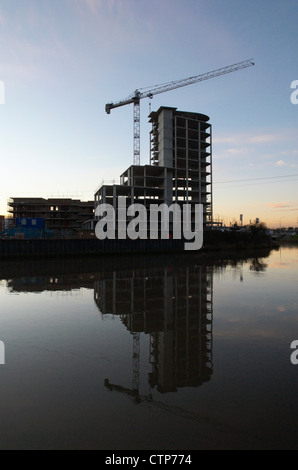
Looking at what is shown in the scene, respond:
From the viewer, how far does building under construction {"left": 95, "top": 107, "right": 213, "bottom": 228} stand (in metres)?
79.9

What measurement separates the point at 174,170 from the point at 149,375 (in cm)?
7883

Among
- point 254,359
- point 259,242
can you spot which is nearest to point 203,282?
point 254,359

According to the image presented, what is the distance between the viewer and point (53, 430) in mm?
6223

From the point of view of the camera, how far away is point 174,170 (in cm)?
8412

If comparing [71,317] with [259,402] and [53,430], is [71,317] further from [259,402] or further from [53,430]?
[259,402]

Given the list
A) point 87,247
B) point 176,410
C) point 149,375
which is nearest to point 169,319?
point 149,375

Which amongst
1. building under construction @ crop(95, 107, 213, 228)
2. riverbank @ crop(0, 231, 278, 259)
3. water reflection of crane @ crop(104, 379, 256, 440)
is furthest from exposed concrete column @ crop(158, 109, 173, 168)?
water reflection of crane @ crop(104, 379, 256, 440)

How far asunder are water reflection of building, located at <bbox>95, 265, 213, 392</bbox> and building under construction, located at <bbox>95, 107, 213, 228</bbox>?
53678 mm

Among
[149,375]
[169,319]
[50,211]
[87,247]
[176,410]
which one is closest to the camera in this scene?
[176,410]

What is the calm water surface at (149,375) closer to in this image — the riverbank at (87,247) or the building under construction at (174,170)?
the riverbank at (87,247)

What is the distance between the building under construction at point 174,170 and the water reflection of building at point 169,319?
5368 centimetres

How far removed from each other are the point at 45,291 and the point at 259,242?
82862mm

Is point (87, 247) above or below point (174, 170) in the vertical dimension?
below

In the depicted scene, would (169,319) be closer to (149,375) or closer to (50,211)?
(149,375)
